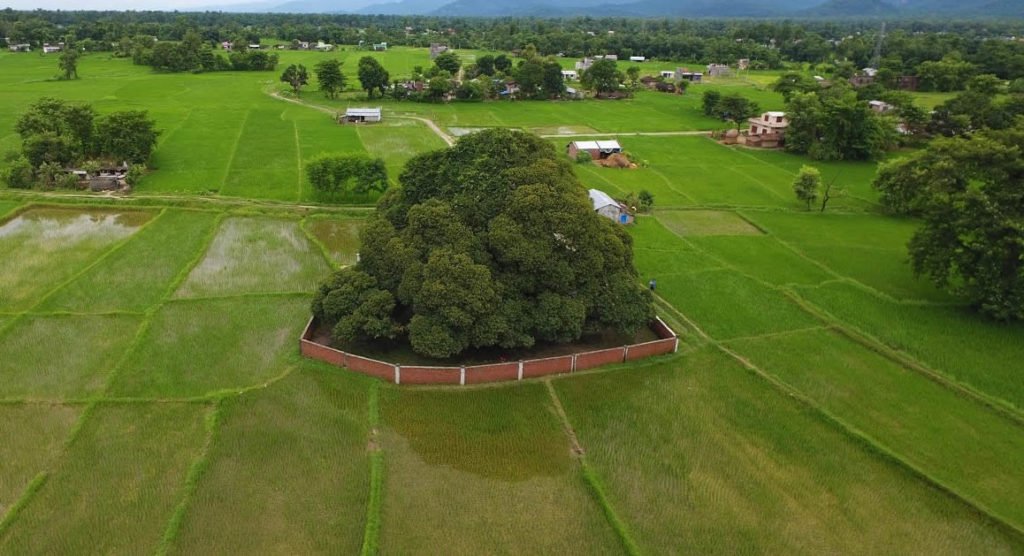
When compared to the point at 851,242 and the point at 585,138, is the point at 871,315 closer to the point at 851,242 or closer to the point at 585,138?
the point at 851,242

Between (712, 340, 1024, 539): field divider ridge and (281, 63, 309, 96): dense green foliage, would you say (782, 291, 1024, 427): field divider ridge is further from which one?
(281, 63, 309, 96): dense green foliage

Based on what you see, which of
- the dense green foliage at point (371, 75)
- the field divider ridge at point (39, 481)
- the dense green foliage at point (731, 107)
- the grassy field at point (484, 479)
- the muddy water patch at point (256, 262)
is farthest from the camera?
the dense green foliage at point (371, 75)

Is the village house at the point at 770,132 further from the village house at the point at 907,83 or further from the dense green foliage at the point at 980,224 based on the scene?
the village house at the point at 907,83

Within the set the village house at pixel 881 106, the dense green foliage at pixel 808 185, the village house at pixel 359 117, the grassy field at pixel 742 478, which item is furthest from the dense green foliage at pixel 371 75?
the grassy field at pixel 742 478

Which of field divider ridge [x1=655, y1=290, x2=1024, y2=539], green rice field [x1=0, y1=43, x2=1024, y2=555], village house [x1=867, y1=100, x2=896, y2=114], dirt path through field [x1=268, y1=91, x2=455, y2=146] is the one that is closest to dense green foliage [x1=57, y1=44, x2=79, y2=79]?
dirt path through field [x1=268, y1=91, x2=455, y2=146]

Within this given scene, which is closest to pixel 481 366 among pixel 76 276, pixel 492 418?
pixel 492 418

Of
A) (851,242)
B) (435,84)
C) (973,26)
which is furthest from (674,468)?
(973,26)
